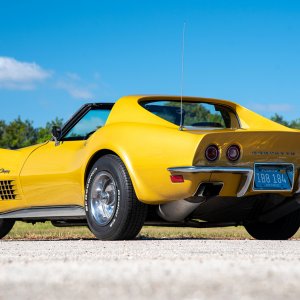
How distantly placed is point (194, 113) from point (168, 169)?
1159mm

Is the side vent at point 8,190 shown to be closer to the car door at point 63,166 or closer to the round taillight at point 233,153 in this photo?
the car door at point 63,166

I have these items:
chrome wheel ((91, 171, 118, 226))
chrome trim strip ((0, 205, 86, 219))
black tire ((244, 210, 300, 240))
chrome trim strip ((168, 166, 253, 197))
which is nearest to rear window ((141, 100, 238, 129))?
chrome trim strip ((168, 166, 253, 197))

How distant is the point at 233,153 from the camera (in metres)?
7.07

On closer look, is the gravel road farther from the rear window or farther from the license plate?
the rear window

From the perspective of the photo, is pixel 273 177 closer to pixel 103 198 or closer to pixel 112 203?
pixel 112 203

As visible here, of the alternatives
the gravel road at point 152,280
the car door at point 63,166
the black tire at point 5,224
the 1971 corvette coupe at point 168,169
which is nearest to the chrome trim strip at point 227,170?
the 1971 corvette coupe at point 168,169

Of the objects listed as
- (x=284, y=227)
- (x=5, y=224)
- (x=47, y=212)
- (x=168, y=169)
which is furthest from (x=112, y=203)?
(x=5, y=224)

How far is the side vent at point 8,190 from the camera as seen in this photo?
9330 millimetres

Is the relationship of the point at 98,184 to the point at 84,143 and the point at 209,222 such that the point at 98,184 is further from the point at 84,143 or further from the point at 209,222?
the point at 209,222

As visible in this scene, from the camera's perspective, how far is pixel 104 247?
6.21 m

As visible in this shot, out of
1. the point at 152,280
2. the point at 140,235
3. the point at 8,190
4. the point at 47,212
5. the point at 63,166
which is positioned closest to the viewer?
the point at 152,280

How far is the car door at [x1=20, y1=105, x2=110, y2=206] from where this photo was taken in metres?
8.16

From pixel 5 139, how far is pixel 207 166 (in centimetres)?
8339

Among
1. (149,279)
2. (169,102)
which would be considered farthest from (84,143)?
(149,279)
